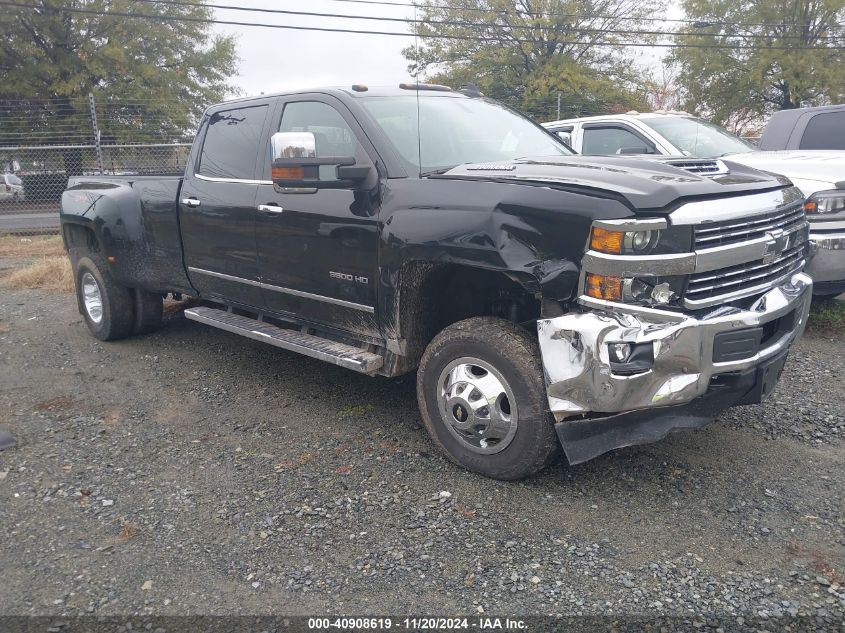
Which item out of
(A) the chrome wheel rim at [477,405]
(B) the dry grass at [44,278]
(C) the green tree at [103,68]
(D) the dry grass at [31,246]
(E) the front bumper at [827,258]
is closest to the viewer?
(A) the chrome wheel rim at [477,405]

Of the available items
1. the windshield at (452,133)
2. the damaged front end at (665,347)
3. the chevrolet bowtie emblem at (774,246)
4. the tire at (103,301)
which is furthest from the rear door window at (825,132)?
the tire at (103,301)

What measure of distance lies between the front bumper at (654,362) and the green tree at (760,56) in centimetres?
2541

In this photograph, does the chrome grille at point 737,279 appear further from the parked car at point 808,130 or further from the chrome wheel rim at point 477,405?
the parked car at point 808,130

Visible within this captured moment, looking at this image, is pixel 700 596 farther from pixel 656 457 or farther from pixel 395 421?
pixel 395 421

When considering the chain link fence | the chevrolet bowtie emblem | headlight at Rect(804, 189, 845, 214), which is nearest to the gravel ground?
the chevrolet bowtie emblem

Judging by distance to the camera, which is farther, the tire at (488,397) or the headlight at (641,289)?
the tire at (488,397)

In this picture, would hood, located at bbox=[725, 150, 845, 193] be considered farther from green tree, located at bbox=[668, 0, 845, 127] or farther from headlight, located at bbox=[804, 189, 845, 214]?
green tree, located at bbox=[668, 0, 845, 127]

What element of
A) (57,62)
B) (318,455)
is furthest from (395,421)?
(57,62)

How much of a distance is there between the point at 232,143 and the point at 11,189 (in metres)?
15.7

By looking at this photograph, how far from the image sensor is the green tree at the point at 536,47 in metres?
27.2

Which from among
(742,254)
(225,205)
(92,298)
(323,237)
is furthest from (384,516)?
(92,298)

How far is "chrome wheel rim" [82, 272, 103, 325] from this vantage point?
20.8ft

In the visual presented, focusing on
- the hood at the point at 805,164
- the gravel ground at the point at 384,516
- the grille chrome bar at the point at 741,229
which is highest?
the hood at the point at 805,164

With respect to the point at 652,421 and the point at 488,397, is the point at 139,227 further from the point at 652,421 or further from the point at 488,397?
the point at 652,421
